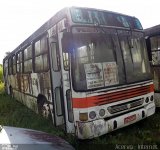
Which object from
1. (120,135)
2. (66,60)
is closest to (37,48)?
(66,60)

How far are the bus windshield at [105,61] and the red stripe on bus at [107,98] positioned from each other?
207 mm

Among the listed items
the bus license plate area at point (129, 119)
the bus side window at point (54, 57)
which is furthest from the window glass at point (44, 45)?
the bus license plate area at point (129, 119)

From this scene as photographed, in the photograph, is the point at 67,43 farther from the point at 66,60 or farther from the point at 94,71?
the point at 94,71

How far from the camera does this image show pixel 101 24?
5.87 meters

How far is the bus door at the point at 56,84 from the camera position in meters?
6.25

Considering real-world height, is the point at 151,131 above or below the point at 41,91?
below

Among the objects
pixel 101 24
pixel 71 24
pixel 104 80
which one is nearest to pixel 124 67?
pixel 104 80

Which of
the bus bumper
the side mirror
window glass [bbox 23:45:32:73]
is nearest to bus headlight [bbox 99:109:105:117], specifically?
the bus bumper

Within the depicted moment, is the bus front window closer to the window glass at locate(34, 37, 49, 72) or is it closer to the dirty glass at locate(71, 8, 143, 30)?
the dirty glass at locate(71, 8, 143, 30)

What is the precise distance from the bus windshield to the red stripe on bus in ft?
0.68

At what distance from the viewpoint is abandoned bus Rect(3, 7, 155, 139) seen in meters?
5.35

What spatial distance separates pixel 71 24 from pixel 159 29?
12.5 feet

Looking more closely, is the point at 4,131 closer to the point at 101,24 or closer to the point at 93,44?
the point at 93,44

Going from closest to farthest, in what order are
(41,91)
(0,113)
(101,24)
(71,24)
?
1. (71,24)
2. (101,24)
3. (41,91)
4. (0,113)
